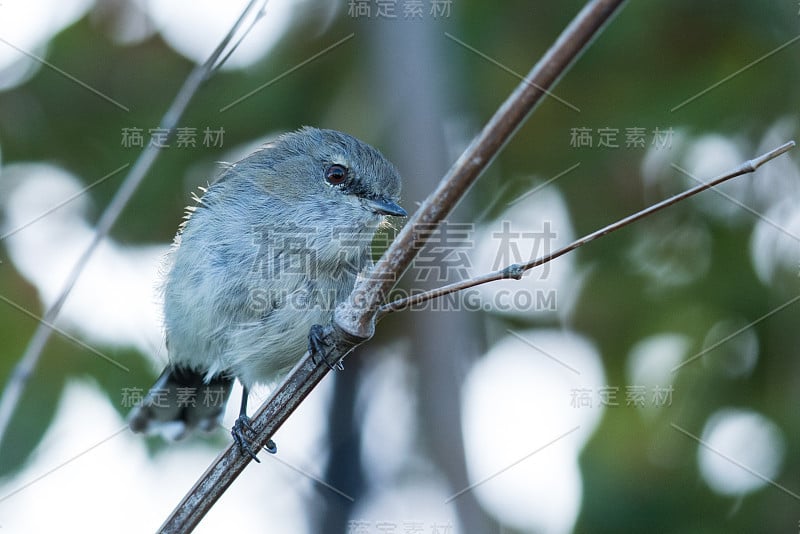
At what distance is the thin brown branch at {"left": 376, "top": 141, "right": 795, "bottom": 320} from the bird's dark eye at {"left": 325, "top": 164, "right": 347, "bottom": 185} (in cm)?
197

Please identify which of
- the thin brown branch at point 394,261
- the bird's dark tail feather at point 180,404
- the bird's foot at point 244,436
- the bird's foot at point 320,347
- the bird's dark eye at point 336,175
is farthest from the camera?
the bird's dark tail feather at point 180,404

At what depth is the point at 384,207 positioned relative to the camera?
4.31m

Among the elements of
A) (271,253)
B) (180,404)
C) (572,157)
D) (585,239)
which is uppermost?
(572,157)

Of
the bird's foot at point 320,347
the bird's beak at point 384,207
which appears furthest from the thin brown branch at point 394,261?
the bird's beak at point 384,207

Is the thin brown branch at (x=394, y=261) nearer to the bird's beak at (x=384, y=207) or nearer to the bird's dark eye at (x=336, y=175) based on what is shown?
the bird's beak at (x=384, y=207)

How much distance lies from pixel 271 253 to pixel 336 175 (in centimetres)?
59

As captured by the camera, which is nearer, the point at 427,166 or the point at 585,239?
the point at 585,239

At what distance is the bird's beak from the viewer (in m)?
4.24

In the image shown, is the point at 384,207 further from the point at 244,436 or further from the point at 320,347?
the point at 244,436

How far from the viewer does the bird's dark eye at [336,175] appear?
4.53 m

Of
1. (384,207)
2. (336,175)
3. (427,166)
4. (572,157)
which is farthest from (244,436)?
(572,157)

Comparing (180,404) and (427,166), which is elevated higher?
(427,166)

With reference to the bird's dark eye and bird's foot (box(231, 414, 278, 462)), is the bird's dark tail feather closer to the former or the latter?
bird's foot (box(231, 414, 278, 462))

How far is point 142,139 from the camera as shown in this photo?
14.1ft
